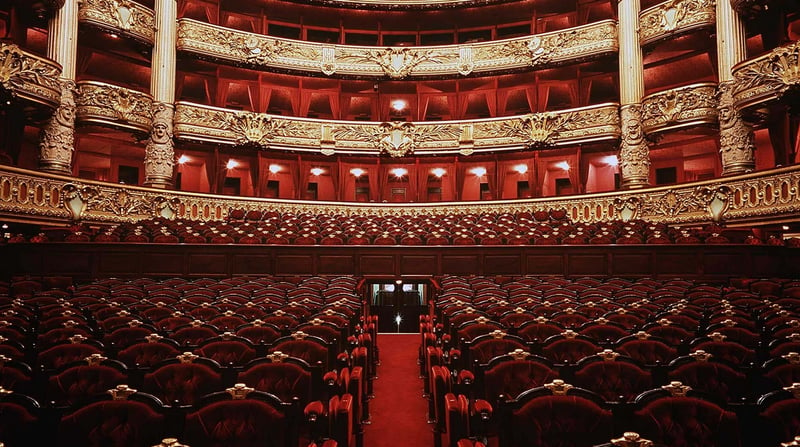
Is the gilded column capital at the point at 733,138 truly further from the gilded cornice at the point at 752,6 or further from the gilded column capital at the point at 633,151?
the gilded column capital at the point at 633,151

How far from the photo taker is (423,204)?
15820 millimetres

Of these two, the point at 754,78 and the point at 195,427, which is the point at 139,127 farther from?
the point at 754,78

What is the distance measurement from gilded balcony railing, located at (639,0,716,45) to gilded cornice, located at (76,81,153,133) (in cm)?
1400

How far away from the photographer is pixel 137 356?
3467mm

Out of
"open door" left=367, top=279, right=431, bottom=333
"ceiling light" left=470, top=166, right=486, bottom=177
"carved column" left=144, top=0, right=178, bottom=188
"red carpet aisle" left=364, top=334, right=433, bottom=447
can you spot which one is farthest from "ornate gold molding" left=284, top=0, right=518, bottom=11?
"red carpet aisle" left=364, top=334, right=433, bottom=447

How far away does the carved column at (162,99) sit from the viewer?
44.4 ft

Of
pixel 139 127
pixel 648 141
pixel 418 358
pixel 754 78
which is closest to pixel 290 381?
pixel 418 358

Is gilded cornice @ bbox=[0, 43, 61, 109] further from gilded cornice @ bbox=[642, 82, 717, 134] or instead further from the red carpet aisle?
gilded cornice @ bbox=[642, 82, 717, 134]

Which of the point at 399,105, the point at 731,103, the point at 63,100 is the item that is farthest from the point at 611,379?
the point at 399,105

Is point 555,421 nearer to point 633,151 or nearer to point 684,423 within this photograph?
point 684,423

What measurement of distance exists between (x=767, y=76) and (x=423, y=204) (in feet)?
30.2

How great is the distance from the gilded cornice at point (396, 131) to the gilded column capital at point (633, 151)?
532 millimetres

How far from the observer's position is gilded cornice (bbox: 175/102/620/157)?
47.6 feet

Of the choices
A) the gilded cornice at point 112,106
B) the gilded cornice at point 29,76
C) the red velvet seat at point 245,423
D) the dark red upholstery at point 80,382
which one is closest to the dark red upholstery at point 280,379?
the red velvet seat at point 245,423
